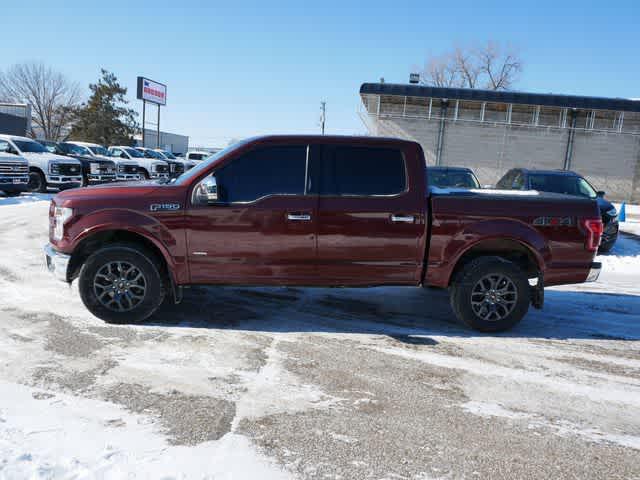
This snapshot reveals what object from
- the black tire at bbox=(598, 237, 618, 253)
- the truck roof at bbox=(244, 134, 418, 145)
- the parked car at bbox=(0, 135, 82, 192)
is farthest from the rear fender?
the parked car at bbox=(0, 135, 82, 192)

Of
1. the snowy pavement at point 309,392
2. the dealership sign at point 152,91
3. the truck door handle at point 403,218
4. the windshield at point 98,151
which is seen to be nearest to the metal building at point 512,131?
the windshield at point 98,151

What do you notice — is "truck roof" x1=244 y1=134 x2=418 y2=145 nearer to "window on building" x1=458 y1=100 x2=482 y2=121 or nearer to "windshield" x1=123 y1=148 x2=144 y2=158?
"windshield" x1=123 y1=148 x2=144 y2=158

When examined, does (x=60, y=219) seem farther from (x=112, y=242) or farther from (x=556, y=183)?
(x=556, y=183)

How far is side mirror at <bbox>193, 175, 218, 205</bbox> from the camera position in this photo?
485 cm

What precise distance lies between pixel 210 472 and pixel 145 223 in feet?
9.34

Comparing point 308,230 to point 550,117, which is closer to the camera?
point 308,230

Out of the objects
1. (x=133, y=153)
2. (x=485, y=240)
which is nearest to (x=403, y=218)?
(x=485, y=240)

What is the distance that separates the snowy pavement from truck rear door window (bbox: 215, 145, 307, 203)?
1395 millimetres

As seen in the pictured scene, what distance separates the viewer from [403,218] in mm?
4965

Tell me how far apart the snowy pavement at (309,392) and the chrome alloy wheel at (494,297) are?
10.0 inches

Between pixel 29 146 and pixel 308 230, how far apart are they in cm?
1672

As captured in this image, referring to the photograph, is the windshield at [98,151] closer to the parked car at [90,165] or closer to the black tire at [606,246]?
the parked car at [90,165]

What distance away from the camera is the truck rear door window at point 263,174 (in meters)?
4.91

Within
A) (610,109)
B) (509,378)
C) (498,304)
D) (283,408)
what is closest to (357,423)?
(283,408)
